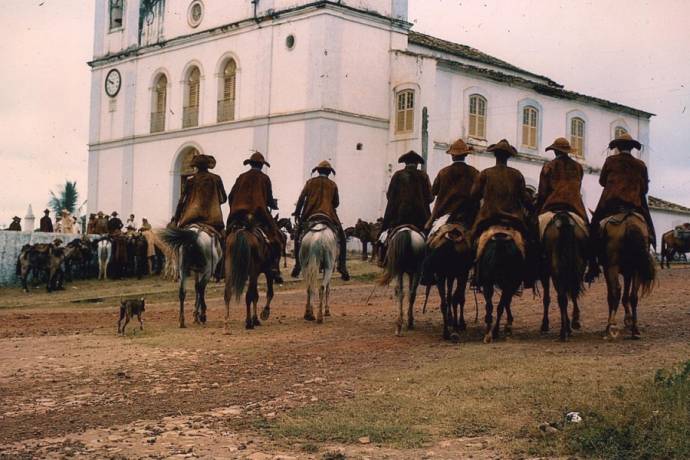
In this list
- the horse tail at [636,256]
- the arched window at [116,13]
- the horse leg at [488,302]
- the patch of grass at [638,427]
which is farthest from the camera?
the arched window at [116,13]

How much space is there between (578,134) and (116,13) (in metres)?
22.8

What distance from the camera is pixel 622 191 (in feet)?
39.6

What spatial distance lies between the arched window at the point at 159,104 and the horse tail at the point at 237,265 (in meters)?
30.6

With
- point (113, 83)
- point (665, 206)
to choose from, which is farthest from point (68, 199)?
point (665, 206)

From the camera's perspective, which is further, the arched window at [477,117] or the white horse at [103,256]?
the arched window at [477,117]

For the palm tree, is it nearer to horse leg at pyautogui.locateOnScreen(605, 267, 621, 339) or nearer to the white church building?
the white church building

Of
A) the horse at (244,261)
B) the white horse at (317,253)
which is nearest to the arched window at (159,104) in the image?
the white horse at (317,253)

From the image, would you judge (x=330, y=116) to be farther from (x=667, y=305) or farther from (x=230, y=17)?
(x=667, y=305)

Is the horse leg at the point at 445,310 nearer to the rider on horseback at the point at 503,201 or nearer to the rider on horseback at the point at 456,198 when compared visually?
the rider on horseback at the point at 456,198

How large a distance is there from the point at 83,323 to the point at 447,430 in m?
9.88

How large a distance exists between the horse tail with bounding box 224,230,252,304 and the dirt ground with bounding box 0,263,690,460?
0.67 m

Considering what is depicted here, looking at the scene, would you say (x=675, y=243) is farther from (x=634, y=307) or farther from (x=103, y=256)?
(x=634, y=307)

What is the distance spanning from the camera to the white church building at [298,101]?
117 feet

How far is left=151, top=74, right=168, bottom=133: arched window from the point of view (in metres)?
42.8
